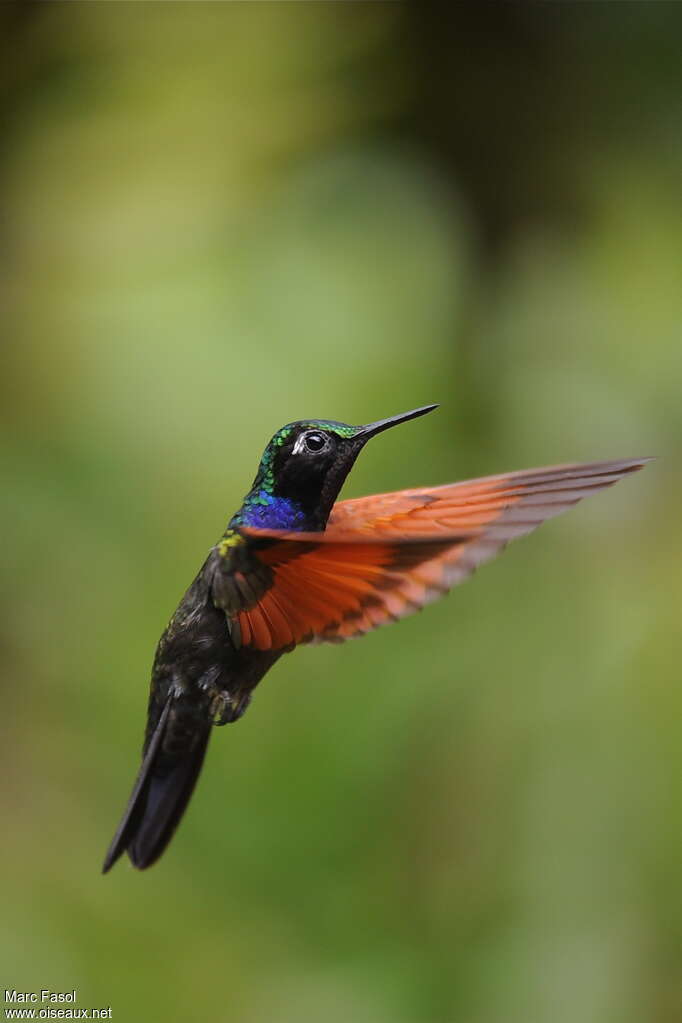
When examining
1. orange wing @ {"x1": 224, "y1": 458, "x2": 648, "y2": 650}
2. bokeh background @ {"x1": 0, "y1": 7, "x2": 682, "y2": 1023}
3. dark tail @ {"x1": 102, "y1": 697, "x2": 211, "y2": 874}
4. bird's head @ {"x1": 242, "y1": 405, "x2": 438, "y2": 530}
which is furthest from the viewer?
bokeh background @ {"x1": 0, "y1": 7, "x2": 682, "y2": 1023}

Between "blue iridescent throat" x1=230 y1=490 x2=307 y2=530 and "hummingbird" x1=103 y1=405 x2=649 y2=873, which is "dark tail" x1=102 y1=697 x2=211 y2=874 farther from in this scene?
"blue iridescent throat" x1=230 y1=490 x2=307 y2=530

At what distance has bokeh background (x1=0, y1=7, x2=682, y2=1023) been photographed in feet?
4.35

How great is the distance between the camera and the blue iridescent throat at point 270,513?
0.68 m

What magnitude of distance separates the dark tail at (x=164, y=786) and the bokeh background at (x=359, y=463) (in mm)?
520

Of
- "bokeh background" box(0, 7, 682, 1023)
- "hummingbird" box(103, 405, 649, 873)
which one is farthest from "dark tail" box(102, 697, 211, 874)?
"bokeh background" box(0, 7, 682, 1023)

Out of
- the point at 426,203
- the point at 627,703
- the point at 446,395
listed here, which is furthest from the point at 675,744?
the point at 426,203

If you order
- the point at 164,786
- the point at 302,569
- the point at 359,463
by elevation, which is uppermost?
the point at 359,463

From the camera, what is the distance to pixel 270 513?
0.69m

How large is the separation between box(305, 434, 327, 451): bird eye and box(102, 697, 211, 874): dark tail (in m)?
0.21

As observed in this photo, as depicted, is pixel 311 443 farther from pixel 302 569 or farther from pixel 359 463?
pixel 359 463

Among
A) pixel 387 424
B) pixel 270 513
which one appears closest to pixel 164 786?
pixel 270 513

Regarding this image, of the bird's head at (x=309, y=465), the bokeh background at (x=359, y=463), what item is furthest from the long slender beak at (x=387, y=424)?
the bokeh background at (x=359, y=463)

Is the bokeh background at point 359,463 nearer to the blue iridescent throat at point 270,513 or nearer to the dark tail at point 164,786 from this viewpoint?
the dark tail at point 164,786

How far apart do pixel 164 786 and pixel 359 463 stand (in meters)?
0.68
